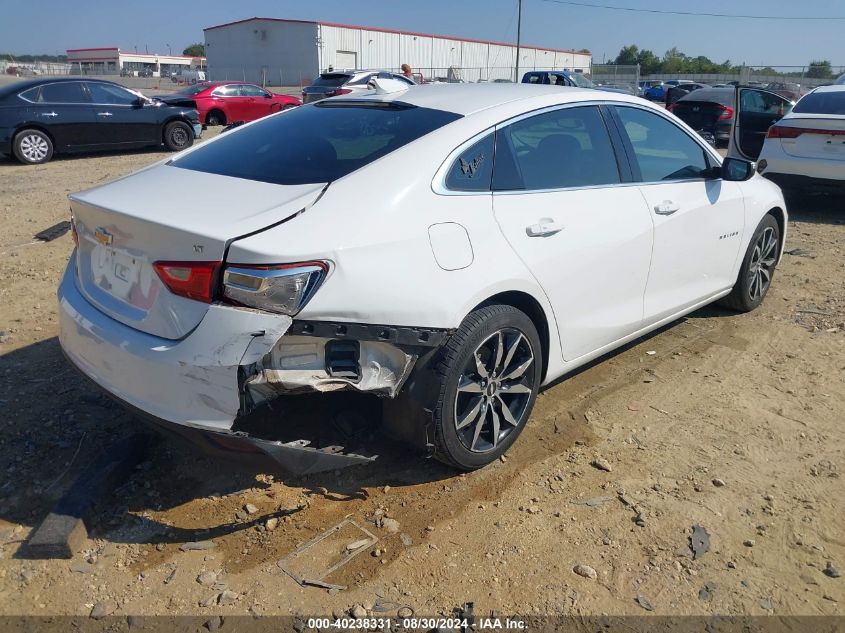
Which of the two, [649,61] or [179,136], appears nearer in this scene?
[179,136]

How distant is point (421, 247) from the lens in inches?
110

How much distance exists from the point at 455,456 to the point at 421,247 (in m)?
0.95

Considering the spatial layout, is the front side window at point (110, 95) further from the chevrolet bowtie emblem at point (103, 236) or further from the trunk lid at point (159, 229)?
the chevrolet bowtie emblem at point (103, 236)

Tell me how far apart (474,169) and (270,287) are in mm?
1168

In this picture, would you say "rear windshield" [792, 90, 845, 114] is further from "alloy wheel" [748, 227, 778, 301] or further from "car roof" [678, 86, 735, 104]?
"car roof" [678, 86, 735, 104]

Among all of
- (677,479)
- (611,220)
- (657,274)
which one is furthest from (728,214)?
(677,479)

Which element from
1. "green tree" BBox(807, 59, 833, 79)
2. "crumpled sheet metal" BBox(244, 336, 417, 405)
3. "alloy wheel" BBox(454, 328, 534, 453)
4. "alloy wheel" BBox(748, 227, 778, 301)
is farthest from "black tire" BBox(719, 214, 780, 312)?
"green tree" BBox(807, 59, 833, 79)

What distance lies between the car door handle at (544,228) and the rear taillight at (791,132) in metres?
6.64

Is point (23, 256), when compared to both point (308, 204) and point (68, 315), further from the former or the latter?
point (308, 204)

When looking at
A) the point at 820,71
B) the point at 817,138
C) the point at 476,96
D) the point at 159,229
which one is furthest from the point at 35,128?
the point at 820,71

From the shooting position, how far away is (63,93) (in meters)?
12.5

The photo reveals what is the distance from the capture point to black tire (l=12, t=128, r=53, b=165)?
12.1 metres

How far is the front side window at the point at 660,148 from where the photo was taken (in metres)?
4.07

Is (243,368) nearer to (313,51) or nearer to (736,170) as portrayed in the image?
(736,170)
